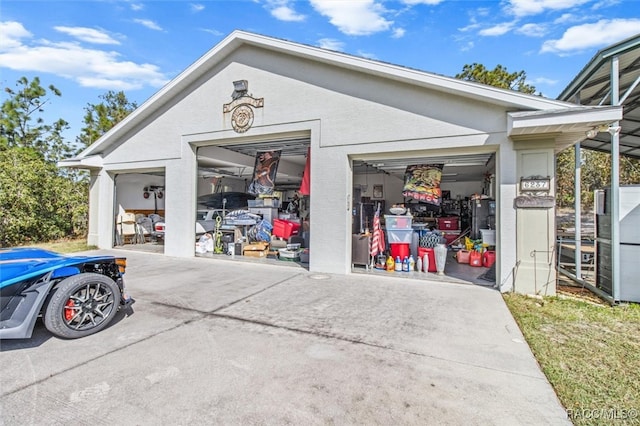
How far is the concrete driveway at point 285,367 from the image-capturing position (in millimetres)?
2080

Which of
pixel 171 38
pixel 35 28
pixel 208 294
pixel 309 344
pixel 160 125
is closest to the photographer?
pixel 309 344

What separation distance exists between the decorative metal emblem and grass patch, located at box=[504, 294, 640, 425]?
6.70m

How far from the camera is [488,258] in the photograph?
292 inches

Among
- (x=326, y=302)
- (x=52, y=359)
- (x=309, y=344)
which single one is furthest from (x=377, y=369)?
(x=52, y=359)

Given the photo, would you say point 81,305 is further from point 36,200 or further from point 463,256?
point 36,200

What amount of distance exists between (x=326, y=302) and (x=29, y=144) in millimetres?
22715

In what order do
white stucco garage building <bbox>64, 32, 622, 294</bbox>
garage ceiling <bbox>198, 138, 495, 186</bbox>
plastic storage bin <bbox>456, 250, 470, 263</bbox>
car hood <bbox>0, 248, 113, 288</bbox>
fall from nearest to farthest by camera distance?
car hood <bbox>0, 248, 113, 288</bbox>, white stucco garage building <bbox>64, 32, 622, 294</bbox>, plastic storage bin <bbox>456, 250, 470, 263</bbox>, garage ceiling <bbox>198, 138, 495, 186</bbox>

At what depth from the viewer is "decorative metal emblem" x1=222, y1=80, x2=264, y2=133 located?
752 centimetres

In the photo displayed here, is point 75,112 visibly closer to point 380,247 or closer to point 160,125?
point 160,125

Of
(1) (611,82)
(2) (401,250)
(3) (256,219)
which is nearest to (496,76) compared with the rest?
(1) (611,82)

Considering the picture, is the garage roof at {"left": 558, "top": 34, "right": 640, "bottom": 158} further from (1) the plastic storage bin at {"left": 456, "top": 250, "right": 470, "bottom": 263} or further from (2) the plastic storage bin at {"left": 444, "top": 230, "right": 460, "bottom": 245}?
(2) the plastic storage bin at {"left": 444, "top": 230, "right": 460, "bottom": 245}

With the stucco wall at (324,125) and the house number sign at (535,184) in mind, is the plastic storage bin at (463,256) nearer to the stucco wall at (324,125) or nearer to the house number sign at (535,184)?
the stucco wall at (324,125)

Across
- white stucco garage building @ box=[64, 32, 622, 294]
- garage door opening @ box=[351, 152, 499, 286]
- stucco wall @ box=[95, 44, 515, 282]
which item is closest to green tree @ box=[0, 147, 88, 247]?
white stucco garage building @ box=[64, 32, 622, 294]

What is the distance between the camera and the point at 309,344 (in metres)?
3.15
